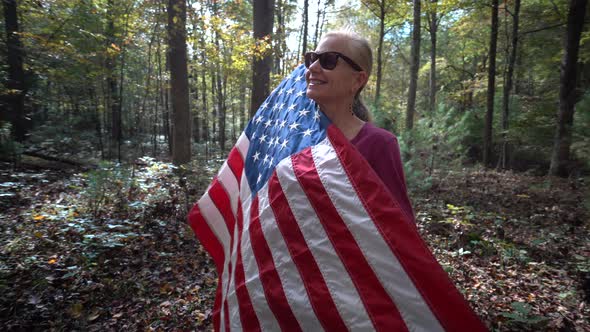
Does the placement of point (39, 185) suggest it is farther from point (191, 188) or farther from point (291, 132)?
point (291, 132)

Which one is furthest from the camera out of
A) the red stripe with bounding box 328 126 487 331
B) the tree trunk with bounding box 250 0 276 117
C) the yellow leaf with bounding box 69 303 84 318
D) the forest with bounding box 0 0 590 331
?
the tree trunk with bounding box 250 0 276 117

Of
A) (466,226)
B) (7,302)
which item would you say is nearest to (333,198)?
(7,302)

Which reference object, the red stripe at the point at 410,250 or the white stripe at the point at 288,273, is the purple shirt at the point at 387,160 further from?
the white stripe at the point at 288,273

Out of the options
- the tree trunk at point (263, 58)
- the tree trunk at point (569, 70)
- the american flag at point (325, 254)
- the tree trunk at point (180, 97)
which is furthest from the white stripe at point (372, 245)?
the tree trunk at point (569, 70)

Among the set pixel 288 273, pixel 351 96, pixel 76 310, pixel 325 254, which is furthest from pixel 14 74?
pixel 325 254

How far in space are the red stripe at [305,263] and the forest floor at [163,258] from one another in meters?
2.63

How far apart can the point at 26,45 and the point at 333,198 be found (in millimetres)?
10505

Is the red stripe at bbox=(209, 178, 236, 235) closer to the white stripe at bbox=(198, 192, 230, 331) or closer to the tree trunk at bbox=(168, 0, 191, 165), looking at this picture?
the white stripe at bbox=(198, 192, 230, 331)

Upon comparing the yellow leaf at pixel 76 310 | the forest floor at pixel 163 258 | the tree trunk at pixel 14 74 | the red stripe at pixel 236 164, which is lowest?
the yellow leaf at pixel 76 310

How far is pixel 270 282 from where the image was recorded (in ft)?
5.63

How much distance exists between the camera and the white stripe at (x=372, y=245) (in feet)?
4.36

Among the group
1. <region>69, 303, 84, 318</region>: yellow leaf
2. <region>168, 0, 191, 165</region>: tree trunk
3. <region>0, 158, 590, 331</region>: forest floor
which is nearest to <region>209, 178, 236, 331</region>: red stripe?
<region>0, 158, 590, 331</region>: forest floor

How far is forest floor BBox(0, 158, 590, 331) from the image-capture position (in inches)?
146

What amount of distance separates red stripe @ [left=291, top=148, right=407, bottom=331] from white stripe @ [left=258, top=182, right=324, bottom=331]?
0.89 feet
